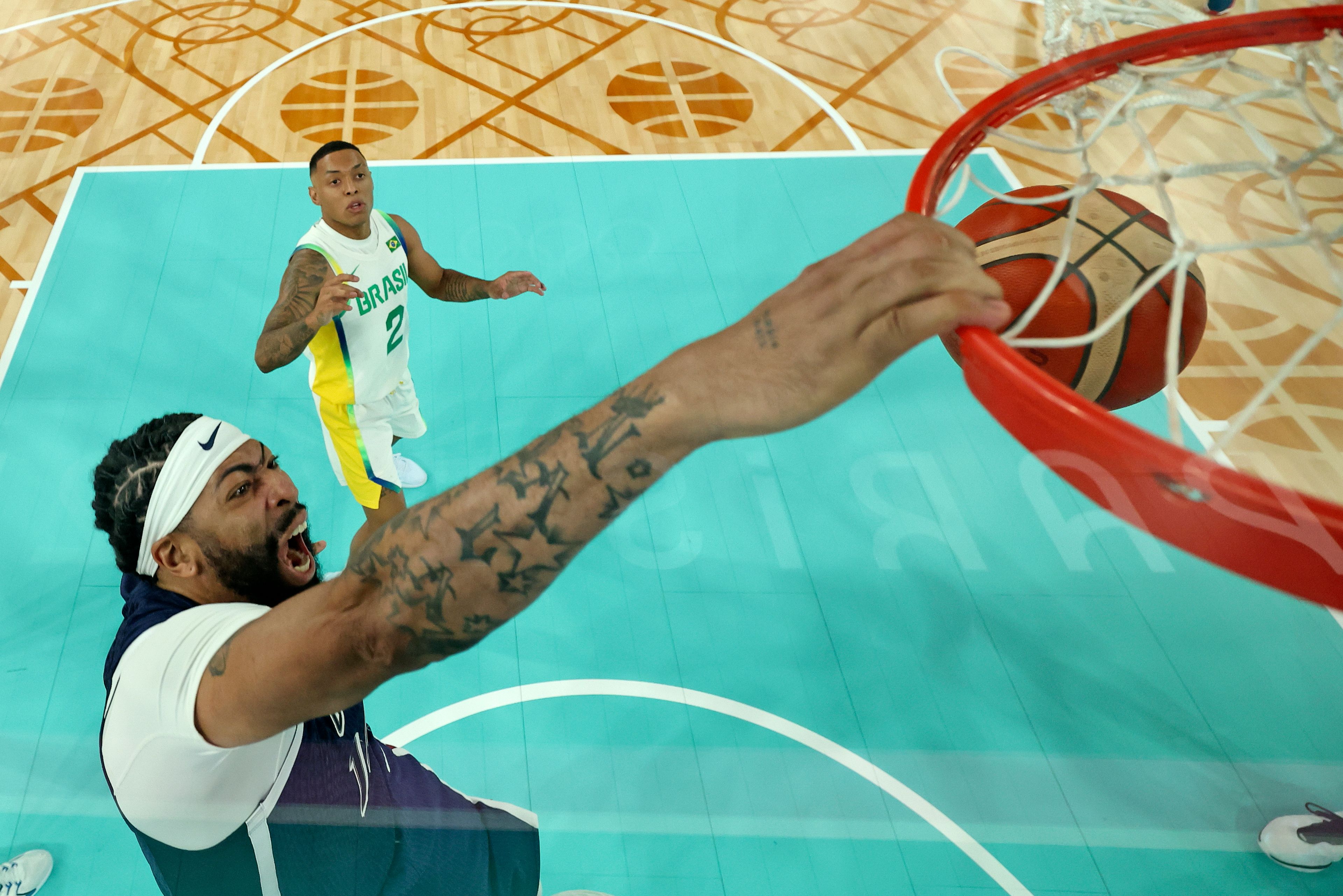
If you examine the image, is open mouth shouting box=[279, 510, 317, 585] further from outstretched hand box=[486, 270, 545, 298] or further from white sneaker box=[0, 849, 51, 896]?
outstretched hand box=[486, 270, 545, 298]

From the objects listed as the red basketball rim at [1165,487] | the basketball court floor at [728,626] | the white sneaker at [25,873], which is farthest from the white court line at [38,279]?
the red basketball rim at [1165,487]

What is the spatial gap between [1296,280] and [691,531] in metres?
2.53

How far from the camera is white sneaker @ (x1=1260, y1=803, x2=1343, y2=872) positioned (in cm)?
238

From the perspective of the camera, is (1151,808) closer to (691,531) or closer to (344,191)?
(691,531)

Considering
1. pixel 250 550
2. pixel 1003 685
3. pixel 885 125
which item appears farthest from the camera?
pixel 885 125

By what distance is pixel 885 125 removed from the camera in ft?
17.3

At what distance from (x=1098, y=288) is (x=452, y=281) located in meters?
2.32

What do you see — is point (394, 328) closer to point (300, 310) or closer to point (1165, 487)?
point (300, 310)

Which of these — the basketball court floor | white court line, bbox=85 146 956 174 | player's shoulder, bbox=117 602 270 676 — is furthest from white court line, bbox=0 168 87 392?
player's shoulder, bbox=117 602 270 676

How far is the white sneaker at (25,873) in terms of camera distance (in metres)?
2.26

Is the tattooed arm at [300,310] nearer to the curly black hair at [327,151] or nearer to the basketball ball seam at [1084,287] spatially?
the curly black hair at [327,151]

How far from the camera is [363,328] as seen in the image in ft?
9.41

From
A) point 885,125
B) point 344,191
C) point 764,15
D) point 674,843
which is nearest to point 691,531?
point 674,843

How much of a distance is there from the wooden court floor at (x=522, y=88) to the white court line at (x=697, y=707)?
2.25 meters
